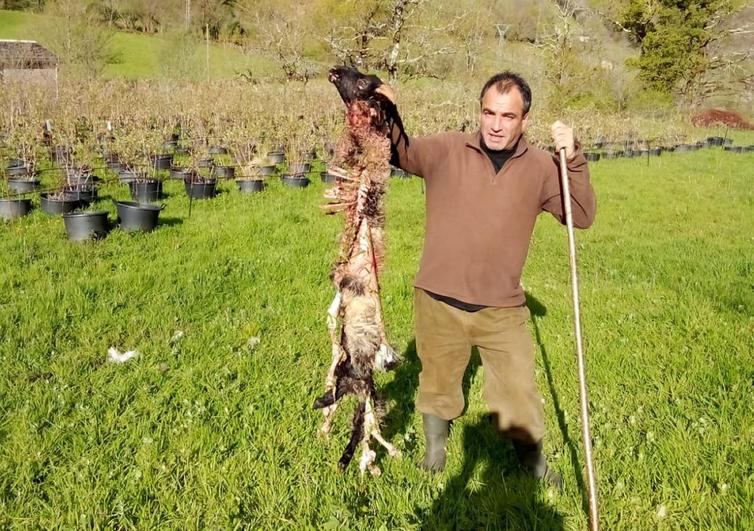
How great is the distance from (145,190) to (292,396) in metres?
7.87

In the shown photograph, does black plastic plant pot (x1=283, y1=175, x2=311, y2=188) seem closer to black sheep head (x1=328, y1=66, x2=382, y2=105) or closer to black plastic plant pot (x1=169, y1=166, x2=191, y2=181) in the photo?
black plastic plant pot (x1=169, y1=166, x2=191, y2=181)

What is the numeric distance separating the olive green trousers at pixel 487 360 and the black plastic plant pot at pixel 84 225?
623 centimetres

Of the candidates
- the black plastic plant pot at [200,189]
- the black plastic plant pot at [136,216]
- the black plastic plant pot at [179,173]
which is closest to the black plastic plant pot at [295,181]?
the black plastic plant pot at [200,189]

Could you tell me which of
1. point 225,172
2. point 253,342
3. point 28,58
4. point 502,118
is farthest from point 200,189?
point 28,58

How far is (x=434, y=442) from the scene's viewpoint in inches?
131

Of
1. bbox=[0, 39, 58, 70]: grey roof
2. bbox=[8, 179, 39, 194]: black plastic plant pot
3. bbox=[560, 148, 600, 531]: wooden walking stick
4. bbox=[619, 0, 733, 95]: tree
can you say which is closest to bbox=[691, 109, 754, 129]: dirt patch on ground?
bbox=[619, 0, 733, 95]: tree

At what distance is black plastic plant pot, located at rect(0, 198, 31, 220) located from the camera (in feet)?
28.2

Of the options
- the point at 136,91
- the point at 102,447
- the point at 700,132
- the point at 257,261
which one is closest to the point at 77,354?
the point at 102,447

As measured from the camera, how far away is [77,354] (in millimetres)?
4520

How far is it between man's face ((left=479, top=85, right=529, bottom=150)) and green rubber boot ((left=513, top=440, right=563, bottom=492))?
182 centimetres

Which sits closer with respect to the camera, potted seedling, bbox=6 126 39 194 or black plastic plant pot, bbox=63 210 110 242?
black plastic plant pot, bbox=63 210 110 242

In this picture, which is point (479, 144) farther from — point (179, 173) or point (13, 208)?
point (179, 173)

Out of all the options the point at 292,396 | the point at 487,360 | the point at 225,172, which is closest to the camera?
the point at 487,360

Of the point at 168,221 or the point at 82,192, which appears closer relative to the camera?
the point at 168,221
